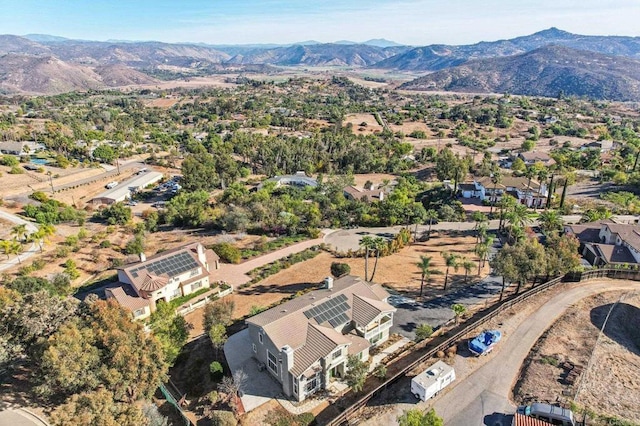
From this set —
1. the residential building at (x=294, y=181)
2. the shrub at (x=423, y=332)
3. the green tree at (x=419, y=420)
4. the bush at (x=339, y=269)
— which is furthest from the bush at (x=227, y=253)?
the residential building at (x=294, y=181)

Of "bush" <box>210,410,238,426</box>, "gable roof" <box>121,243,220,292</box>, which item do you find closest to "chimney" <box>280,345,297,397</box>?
"bush" <box>210,410,238,426</box>

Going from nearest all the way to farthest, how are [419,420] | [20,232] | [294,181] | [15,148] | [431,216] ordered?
[419,420], [20,232], [431,216], [294,181], [15,148]

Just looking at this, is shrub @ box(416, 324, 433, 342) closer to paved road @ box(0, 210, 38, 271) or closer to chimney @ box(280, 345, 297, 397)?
chimney @ box(280, 345, 297, 397)

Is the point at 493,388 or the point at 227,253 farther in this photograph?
the point at 227,253

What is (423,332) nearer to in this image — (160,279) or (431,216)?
(160,279)

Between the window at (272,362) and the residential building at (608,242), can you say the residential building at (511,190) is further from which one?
the window at (272,362)

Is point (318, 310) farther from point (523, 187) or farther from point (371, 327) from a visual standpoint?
point (523, 187)

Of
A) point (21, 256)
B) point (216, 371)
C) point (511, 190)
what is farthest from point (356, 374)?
point (511, 190)
